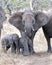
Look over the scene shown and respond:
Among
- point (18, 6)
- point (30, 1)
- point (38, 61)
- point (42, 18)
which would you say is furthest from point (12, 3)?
point (38, 61)

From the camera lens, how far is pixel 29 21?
9.87 m

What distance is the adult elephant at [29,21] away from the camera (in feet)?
31.9

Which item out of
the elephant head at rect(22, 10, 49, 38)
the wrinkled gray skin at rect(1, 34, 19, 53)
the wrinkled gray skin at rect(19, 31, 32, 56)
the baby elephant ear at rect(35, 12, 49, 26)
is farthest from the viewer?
the baby elephant ear at rect(35, 12, 49, 26)

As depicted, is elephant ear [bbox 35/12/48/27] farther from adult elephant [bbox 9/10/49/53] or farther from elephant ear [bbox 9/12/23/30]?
elephant ear [bbox 9/12/23/30]

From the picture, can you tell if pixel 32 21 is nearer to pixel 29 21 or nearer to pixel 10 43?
pixel 29 21

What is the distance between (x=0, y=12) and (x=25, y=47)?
1.44m

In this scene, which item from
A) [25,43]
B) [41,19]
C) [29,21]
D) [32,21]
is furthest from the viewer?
[41,19]

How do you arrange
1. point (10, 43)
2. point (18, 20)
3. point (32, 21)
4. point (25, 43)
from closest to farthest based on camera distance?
1. point (32, 21)
2. point (25, 43)
3. point (10, 43)
4. point (18, 20)

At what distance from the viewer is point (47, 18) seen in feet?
34.9

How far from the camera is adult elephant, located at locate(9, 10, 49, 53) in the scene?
9722 millimetres

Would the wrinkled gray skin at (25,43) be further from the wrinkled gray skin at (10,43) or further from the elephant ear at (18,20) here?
the elephant ear at (18,20)

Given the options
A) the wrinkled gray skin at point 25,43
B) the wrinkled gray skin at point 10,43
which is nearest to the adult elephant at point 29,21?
the wrinkled gray skin at point 25,43

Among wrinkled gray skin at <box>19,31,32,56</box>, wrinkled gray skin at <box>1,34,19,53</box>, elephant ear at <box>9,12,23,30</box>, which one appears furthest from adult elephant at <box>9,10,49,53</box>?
wrinkled gray skin at <box>1,34,19,53</box>

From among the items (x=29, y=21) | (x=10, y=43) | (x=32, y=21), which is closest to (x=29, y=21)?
(x=29, y=21)
